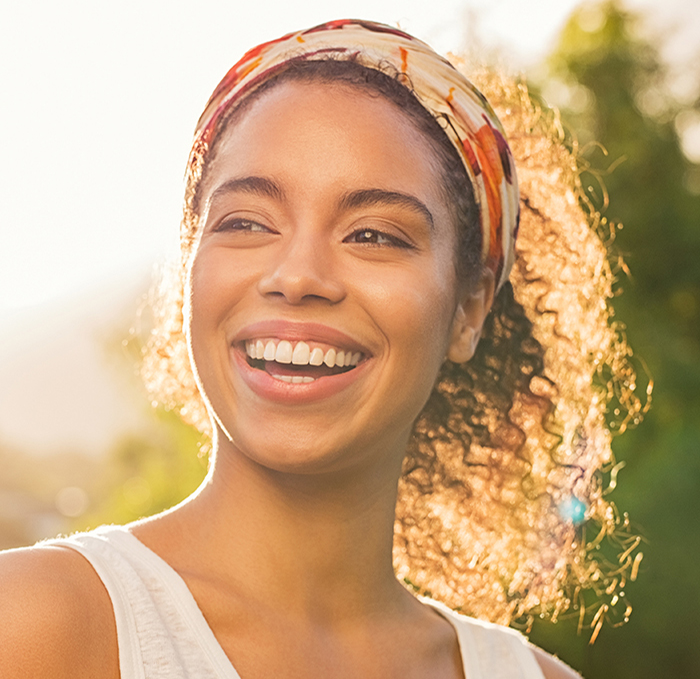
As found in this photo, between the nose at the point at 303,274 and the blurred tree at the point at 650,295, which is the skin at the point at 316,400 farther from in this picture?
the blurred tree at the point at 650,295

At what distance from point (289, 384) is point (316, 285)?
242mm

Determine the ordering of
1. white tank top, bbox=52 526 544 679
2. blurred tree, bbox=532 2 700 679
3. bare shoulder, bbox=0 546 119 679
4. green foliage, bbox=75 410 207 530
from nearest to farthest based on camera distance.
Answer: bare shoulder, bbox=0 546 119 679
white tank top, bbox=52 526 544 679
blurred tree, bbox=532 2 700 679
green foliage, bbox=75 410 207 530

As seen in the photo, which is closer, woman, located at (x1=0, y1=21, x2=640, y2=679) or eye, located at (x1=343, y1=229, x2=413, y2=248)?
woman, located at (x1=0, y1=21, x2=640, y2=679)

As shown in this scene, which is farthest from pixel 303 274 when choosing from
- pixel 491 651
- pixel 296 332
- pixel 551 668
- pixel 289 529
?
pixel 551 668

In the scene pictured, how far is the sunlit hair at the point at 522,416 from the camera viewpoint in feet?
11.1

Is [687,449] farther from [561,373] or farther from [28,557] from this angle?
[28,557]

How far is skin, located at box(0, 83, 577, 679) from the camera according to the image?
2.14 metres

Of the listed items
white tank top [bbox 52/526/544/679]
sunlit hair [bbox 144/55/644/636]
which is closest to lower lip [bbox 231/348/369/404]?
white tank top [bbox 52/526/544/679]

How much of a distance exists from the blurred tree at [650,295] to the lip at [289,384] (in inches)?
176

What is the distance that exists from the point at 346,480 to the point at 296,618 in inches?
14.0

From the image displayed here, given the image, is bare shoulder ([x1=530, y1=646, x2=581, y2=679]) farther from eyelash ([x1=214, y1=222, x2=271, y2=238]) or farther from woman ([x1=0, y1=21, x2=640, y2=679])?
eyelash ([x1=214, y1=222, x2=271, y2=238])

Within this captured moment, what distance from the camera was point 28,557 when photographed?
1.79 m

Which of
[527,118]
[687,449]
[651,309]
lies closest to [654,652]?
[687,449]

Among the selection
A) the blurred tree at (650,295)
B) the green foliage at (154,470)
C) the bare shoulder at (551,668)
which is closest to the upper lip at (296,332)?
the bare shoulder at (551,668)
